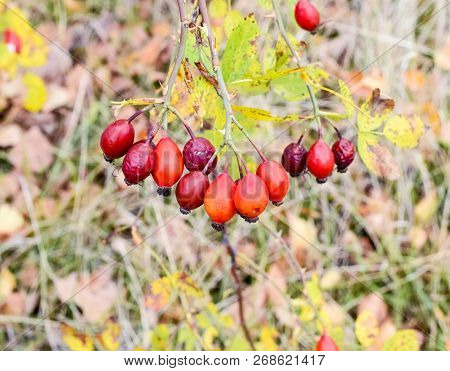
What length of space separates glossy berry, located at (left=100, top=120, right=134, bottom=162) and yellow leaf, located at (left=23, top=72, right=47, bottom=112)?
1.64 metres

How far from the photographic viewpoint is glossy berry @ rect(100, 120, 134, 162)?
34.8 inches

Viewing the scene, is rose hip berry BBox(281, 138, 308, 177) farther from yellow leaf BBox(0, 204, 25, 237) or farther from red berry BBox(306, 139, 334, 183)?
yellow leaf BBox(0, 204, 25, 237)

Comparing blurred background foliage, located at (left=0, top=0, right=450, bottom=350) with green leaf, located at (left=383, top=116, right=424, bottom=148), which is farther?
blurred background foliage, located at (left=0, top=0, right=450, bottom=350)

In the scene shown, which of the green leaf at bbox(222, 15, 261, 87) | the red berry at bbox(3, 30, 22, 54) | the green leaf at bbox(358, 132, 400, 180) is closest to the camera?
the green leaf at bbox(222, 15, 261, 87)

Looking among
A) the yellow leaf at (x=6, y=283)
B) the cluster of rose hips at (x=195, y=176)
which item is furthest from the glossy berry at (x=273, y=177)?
the yellow leaf at (x=6, y=283)

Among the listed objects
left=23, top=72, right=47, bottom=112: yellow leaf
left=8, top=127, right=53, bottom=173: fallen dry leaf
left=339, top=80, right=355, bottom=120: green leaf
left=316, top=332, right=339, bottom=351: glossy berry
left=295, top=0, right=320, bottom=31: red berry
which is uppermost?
left=23, top=72, right=47, bottom=112: yellow leaf

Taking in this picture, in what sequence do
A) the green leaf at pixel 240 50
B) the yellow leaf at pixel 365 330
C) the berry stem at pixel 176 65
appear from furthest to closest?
the yellow leaf at pixel 365 330, the green leaf at pixel 240 50, the berry stem at pixel 176 65

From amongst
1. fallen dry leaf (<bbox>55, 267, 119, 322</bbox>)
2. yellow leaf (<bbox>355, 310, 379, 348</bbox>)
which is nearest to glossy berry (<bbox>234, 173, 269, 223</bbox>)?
yellow leaf (<bbox>355, 310, 379, 348</bbox>)

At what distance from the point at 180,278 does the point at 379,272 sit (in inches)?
37.0

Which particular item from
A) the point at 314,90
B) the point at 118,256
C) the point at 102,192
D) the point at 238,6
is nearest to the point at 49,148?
the point at 102,192

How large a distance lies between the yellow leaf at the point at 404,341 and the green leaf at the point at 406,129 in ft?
1.73

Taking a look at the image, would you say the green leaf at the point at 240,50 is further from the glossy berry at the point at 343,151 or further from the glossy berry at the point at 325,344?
the glossy berry at the point at 325,344

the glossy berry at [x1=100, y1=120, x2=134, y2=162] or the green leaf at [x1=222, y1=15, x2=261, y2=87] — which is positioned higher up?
the green leaf at [x1=222, y1=15, x2=261, y2=87]

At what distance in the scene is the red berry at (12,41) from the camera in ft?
7.07
